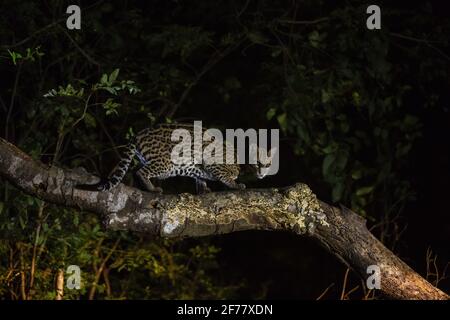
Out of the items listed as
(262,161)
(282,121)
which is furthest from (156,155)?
Answer: (262,161)

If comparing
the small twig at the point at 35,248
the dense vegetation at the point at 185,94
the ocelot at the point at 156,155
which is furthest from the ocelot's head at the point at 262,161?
the small twig at the point at 35,248

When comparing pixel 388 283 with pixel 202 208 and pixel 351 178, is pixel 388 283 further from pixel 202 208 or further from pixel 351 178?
pixel 351 178

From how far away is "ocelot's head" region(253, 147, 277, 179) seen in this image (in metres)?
7.24

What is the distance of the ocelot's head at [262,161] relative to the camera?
724 centimetres

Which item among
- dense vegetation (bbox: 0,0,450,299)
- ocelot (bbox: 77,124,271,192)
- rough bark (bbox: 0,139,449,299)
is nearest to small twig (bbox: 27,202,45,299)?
dense vegetation (bbox: 0,0,450,299)

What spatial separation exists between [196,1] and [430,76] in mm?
2355

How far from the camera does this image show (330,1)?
7734mm

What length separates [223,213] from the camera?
4336mm

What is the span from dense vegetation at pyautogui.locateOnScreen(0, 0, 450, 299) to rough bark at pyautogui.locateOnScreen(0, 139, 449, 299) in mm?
1702

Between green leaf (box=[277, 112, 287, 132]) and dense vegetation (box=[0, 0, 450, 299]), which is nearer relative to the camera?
dense vegetation (box=[0, 0, 450, 299])

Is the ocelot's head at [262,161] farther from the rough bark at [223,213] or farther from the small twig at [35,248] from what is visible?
the rough bark at [223,213]

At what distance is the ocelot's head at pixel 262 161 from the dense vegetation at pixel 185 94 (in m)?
0.27

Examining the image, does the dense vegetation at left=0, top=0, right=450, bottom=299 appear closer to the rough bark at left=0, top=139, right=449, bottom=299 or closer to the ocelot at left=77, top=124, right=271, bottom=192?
the ocelot at left=77, top=124, right=271, bottom=192

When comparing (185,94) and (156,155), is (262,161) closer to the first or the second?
(185,94)
